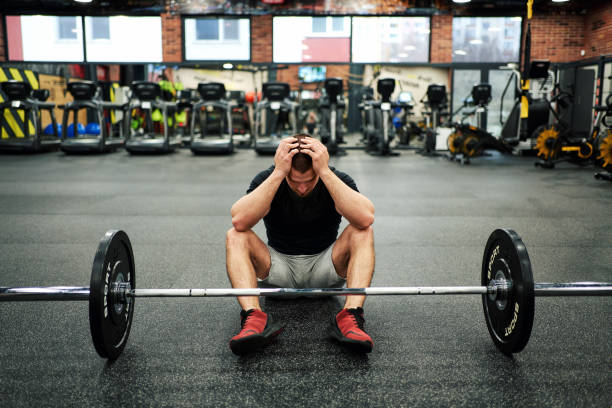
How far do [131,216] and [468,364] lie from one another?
2.81 meters

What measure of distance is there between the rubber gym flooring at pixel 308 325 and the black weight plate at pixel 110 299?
3.5 inches

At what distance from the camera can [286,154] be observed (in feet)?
5.38

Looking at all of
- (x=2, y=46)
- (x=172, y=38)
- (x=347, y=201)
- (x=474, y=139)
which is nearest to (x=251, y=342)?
(x=347, y=201)

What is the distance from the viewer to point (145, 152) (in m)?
8.51

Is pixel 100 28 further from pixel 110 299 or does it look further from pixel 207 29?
pixel 110 299

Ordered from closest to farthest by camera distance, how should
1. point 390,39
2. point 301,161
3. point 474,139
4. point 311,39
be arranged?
point 301,161 → point 474,139 → point 311,39 → point 390,39

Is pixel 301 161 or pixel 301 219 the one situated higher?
pixel 301 161

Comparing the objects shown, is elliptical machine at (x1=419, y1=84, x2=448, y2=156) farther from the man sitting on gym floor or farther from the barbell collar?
the barbell collar

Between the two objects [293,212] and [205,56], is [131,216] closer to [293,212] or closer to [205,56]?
[293,212]

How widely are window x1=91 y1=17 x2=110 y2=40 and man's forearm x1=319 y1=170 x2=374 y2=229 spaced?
9.00 m

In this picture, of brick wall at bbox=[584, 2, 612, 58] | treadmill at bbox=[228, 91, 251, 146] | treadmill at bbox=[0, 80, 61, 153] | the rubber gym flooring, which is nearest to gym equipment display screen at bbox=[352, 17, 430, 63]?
treadmill at bbox=[228, 91, 251, 146]

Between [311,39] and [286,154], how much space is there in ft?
26.7

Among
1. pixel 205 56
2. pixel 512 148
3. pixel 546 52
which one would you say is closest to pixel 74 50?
pixel 205 56

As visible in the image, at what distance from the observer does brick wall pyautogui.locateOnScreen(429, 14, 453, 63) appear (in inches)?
378
